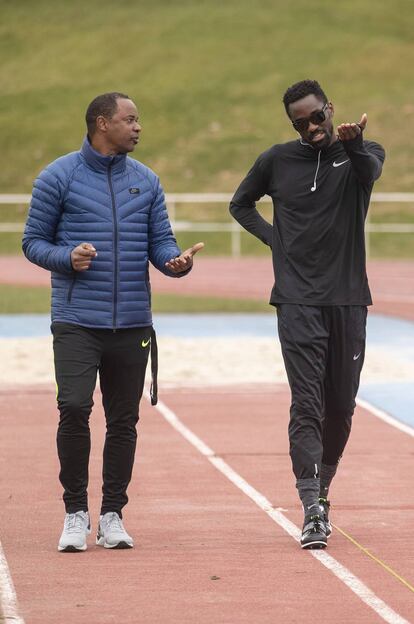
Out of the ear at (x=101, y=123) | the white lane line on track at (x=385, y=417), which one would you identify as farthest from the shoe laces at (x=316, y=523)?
the white lane line on track at (x=385, y=417)

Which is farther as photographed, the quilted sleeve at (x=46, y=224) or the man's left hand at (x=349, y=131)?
the quilted sleeve at (x=46, y=224)

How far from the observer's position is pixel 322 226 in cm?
735

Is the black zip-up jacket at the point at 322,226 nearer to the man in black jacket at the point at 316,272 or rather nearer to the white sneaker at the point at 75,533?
the man in black jacket at the point at 316,272

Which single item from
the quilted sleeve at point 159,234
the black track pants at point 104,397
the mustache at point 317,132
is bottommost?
the black track pants at point 104,397

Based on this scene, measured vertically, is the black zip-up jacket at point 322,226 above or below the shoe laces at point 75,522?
above

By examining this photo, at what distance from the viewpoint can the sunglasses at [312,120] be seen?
7.25m

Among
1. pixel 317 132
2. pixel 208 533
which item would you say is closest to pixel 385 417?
pixel 208 533

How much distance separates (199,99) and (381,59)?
6989mm

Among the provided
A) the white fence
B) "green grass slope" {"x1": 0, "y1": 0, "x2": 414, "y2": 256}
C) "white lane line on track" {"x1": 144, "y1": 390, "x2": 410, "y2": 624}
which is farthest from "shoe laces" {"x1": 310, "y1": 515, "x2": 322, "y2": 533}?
"green grass slope" {"x1": 0, "y1": 0, "x2": 414, "y2": 256}

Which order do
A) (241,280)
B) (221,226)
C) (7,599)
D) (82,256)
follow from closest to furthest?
(7,599) < (82,256) < (241,280) < (221,226)

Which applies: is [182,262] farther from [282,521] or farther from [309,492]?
[282,521]

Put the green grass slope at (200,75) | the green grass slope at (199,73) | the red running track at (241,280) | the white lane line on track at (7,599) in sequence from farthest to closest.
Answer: the green grass slope at (199,73) < the green grass slope at (200,75) < the red running track at (241,280) < the white lane line on track at (7,599)

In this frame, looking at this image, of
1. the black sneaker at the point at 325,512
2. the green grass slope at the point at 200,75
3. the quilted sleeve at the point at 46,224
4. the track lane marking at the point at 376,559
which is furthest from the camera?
the green grass slope at the point at 200,75

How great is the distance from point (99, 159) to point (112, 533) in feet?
5.39
